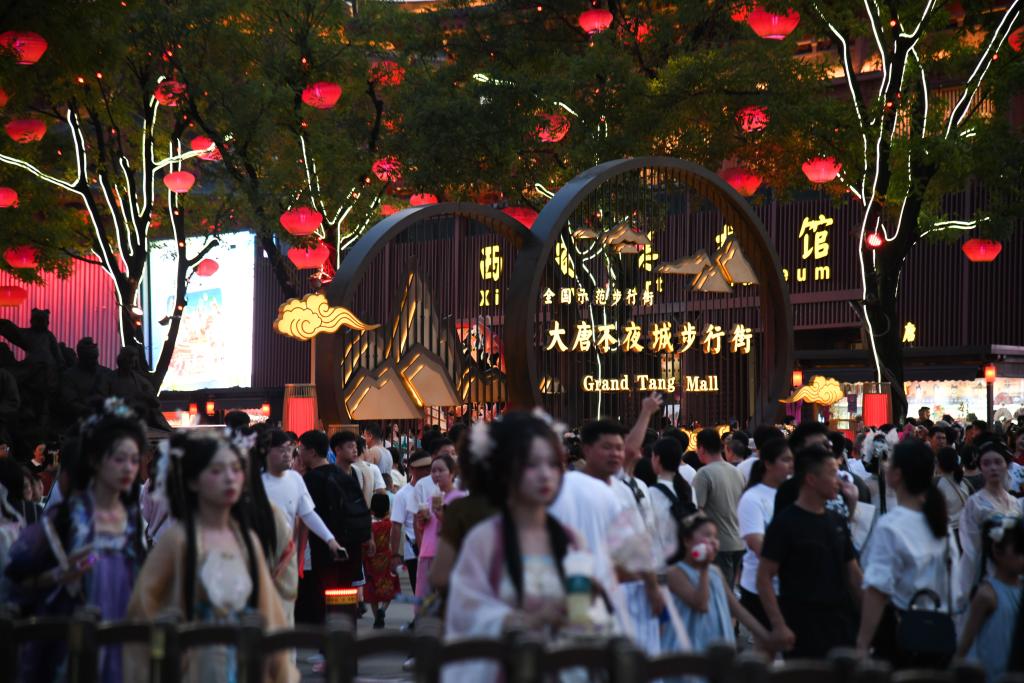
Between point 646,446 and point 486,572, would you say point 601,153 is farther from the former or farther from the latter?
point 486,572

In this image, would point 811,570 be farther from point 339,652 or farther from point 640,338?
point 640,338

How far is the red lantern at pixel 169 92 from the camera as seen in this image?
826 inches

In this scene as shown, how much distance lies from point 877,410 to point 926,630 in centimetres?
1371

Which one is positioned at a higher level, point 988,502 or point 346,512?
point 988,502

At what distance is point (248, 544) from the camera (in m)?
5.05

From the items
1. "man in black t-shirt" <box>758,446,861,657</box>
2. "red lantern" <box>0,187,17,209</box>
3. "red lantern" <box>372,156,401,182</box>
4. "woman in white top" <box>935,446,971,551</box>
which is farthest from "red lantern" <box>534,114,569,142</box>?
"man in black t-shirt" <box>758,446,861,657</box>

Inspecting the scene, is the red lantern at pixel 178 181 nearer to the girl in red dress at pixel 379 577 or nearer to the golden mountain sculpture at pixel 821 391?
the golden mountain sculpture at pixel 821 391

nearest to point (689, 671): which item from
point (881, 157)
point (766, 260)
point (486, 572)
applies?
point (486, 572)

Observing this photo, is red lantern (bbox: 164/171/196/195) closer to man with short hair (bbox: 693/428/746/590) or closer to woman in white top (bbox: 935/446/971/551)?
man with short hair (bbox: 693/428/746/590)

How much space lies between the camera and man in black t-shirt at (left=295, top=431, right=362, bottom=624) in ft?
30.4

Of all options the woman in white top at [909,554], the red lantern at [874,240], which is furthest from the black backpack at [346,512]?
the red lantern at [874,240]

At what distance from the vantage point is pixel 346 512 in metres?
9.55

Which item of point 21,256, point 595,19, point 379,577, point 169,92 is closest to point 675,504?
point 379,577

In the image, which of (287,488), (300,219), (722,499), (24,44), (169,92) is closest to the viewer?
(287,488)
